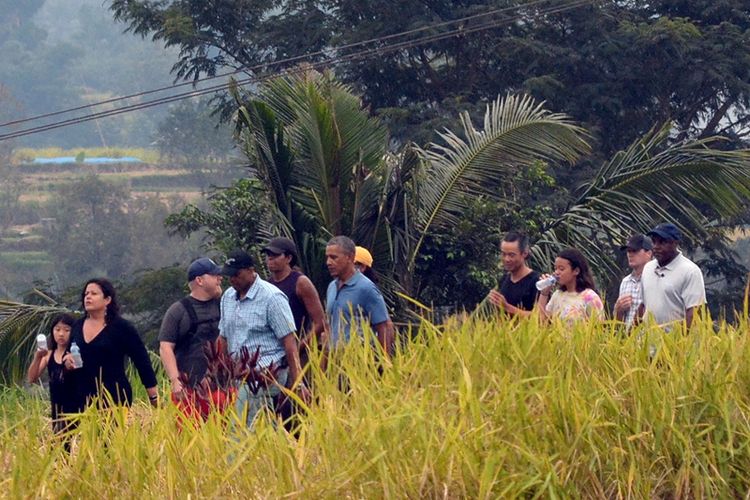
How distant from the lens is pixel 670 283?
21.1ft

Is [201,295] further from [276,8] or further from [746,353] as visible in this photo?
[276,8]

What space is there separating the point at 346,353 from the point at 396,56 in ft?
46.8

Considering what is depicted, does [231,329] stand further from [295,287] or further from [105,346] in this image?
[105,346]

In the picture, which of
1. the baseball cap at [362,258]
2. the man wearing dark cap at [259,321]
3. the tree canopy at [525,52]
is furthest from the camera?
the tree canopy at [525,52]

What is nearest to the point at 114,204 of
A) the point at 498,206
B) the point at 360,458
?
the point at 498,206

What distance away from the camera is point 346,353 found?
15.9 feet

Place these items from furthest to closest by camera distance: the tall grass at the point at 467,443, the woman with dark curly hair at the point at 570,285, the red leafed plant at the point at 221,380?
1. the woman with dark curly hair at the point at 570,285
2. the red leafed plant at the point at 221,380
3. the tall grass at the point at 467,443

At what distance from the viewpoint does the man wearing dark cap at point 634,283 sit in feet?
22.0

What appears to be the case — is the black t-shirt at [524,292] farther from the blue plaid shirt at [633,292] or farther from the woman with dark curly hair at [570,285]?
the blue plaid shirt at [633,292]

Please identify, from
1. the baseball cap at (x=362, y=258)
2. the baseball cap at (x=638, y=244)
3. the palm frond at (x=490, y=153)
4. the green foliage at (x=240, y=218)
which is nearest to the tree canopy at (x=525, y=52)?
the green foliage at (x=240, y=218)

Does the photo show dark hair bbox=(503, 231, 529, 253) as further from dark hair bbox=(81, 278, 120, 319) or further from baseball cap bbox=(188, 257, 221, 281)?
dark hair bbox=(81, 278, 120, 319)

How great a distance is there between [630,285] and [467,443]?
9.87 ft

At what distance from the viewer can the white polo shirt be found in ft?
20.9

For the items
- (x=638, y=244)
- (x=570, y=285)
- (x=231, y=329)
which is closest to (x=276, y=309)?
(x=231, y=329)
